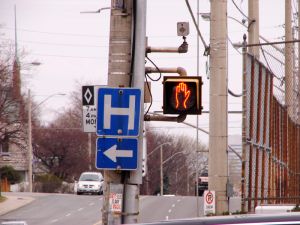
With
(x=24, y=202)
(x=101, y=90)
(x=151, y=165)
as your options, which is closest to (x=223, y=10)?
(x=101, y=90)

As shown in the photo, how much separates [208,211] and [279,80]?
868 cm

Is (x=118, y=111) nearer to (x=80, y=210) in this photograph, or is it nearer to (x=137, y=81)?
(x=137, y=81)

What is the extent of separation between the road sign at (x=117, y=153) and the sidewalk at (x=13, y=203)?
34.6 meters

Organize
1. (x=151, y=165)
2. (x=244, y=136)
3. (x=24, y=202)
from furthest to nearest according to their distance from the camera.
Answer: (x=151, y=165), (x=24, y=202), (x=244, y=136)

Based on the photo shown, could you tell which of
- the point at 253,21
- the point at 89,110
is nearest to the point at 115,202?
the point at 89,110

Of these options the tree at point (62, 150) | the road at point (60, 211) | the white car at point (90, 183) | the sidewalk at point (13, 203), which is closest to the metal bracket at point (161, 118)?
the road at point (60, 211)

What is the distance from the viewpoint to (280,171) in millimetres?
28812

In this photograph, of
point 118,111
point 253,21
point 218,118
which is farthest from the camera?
point 253,21

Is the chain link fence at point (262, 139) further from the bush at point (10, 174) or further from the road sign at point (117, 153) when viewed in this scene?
the bush at point (10, 174)

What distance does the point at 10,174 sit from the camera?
262ft

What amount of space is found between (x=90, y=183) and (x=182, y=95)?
47.6 meters

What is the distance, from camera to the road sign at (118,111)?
11336 mm

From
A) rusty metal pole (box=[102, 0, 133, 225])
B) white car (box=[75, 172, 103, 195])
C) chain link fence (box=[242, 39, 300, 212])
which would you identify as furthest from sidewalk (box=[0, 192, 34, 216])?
rusty metal pole (box=[102, 0, 133, 225])

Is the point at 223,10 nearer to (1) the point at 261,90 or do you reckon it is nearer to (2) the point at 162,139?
(1) the point at 261,90
